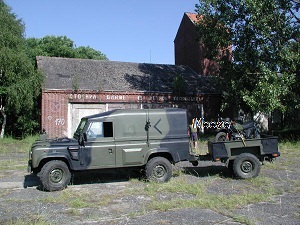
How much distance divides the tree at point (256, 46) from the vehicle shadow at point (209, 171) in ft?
23.8

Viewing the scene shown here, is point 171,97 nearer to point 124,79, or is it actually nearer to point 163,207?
point 124,79

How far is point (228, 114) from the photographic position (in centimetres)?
2789

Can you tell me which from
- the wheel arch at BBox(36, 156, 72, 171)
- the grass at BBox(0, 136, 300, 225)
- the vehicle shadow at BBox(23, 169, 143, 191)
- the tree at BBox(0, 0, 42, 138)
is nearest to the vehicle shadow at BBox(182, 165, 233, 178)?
the grass at BBox(0, 136, 300, 225)

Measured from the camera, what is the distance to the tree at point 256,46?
715 inches

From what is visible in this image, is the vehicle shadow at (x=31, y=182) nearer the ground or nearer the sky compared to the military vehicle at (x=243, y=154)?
nearer the ground

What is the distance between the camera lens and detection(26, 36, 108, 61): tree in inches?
1532

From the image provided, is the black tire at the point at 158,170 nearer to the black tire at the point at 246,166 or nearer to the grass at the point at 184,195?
the grass at the point at 184,195

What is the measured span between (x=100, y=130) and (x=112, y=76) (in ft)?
55.8

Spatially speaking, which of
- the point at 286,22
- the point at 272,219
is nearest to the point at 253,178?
the point at 272,219

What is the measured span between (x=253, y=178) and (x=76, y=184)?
16.9 feet

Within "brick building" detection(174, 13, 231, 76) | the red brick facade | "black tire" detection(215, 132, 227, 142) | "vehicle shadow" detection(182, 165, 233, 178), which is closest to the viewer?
"vehicle shadow" detection(182, 165, 233, 178)

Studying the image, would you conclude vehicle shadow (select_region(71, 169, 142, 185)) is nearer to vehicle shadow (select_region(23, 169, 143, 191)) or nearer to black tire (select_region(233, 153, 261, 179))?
vehicle shadow (select_region(23, 169, 143, 191))

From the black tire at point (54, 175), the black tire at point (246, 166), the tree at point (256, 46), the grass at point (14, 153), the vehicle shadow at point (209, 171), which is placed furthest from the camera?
the tree at point (256, 46)

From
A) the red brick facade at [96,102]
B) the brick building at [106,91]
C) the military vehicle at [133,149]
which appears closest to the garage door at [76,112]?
the brick building at [106,91]
